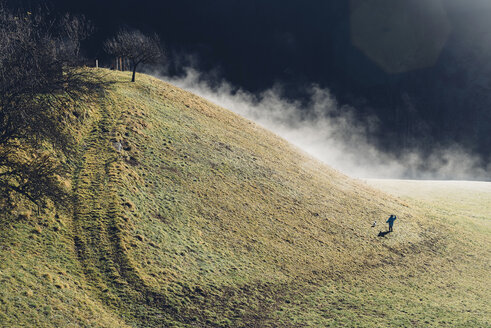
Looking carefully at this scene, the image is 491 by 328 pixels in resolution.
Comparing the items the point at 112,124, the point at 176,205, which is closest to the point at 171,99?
the point at 112,124

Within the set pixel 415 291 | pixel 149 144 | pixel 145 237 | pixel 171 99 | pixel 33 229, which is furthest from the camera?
pixel 171 99

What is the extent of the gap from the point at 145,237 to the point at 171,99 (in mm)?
30121

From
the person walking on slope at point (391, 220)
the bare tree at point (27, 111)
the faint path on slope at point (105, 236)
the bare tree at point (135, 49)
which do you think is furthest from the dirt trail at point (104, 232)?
the person walking on slope at point (391, 220)

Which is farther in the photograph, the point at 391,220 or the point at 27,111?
the point at 391,220

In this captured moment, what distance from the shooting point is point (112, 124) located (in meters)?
38.6

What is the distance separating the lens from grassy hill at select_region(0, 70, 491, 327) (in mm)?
21094

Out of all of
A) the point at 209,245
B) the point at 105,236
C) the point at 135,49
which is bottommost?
the point at 105,236

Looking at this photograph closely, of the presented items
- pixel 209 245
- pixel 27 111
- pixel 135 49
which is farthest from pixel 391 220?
pixel 135 49

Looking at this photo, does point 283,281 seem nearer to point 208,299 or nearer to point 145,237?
point 208,299

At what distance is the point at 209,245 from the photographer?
95.2ft

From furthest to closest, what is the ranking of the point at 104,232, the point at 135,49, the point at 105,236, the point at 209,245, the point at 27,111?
the point at 135,49 < the point at 209,245 < the point at 104,232 < the point at 105,236 < the point at 27,111

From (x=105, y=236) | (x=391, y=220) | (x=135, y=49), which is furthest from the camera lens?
(x=135, y=49)

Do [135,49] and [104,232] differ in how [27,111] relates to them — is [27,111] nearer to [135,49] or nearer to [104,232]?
[104,232]

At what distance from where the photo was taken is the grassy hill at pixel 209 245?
21.1 meters
